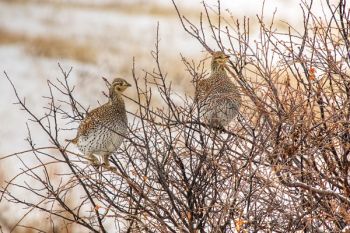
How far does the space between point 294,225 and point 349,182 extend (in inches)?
16.8

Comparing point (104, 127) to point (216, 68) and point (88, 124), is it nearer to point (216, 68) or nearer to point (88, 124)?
point (88, 124)

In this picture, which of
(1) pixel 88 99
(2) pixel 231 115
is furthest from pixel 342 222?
(1) pixel 88 99

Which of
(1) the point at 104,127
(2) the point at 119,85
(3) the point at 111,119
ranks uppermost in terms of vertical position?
(2) the point at 119,85

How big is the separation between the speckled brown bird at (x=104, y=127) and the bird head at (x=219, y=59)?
0.71 m

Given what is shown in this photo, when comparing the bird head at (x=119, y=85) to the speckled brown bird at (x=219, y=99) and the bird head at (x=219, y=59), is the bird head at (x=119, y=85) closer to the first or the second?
the speckled brown bird at (x=219, y=99)

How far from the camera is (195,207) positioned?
4.25 metres

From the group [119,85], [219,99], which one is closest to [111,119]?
[119,85]

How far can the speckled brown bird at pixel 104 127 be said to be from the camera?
545 centimetres

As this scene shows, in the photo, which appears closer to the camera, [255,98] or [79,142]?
[255,98]

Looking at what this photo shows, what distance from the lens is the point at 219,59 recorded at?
566 centimetres

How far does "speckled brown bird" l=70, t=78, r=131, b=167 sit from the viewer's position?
5445 millimetres

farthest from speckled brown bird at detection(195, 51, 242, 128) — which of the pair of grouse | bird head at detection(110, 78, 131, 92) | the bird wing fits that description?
the bird wing

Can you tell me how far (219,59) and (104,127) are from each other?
102cm

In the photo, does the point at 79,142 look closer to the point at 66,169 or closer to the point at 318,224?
the point at 318,224
